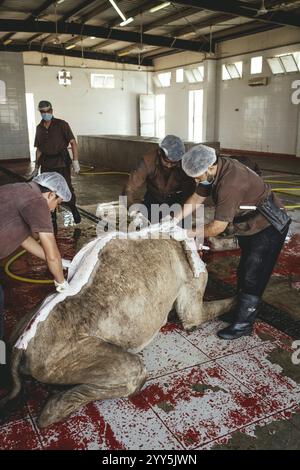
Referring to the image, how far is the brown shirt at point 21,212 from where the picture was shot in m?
2.49

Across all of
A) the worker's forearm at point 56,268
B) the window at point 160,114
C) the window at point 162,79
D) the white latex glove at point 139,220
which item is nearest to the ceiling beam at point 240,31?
the window at point 162,79

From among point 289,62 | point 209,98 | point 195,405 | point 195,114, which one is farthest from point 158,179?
point 195,114

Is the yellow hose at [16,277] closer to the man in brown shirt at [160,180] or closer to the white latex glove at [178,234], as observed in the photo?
the man in brown shirt at [160,180]

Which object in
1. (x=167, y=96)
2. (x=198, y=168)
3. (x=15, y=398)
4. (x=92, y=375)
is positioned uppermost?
(x=167, y=96)

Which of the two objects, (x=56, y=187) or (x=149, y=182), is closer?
(x=56, y=187)

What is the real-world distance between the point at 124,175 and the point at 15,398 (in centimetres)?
1037

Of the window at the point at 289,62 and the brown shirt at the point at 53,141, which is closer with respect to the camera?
the brown shirt at the point at 53,141

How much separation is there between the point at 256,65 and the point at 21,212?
54.1 ft

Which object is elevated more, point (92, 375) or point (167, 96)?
point (167, 96)

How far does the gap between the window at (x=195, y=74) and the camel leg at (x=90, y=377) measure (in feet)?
64.0

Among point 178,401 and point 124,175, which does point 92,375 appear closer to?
point 178,401

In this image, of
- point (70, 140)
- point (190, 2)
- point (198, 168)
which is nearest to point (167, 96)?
point (190, 2)
